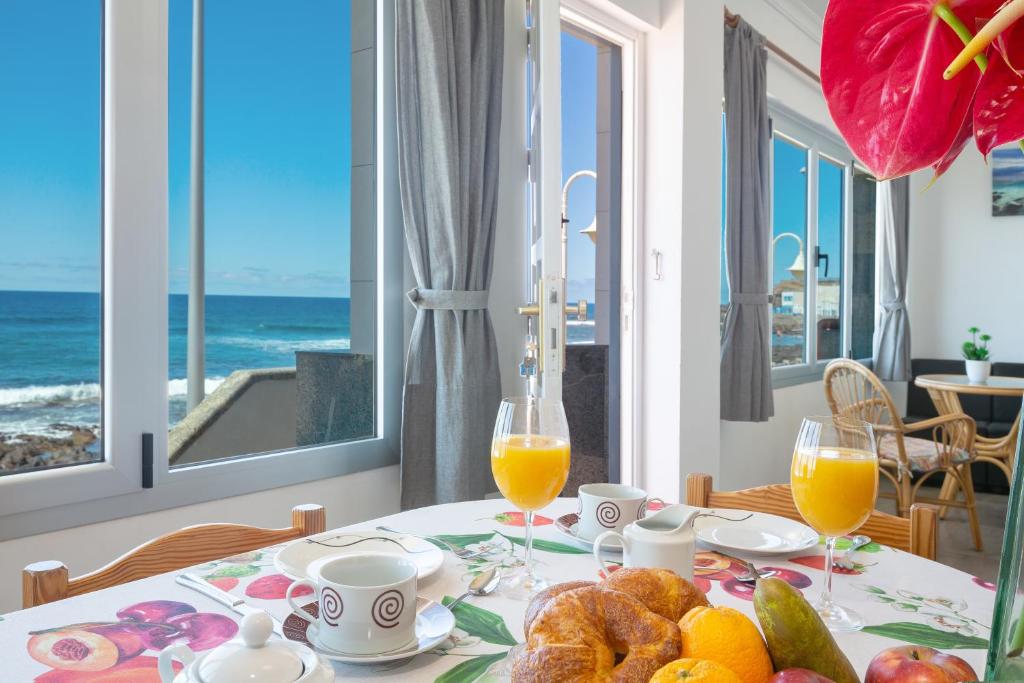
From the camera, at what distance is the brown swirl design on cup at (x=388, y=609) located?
2.35 ft

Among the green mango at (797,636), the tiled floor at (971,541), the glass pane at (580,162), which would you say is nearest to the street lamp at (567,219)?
the glass pane at (580,162)

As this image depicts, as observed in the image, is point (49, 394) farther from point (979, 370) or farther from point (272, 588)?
point (979, 370)

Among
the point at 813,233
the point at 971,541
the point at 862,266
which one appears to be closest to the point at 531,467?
the point at 971,541

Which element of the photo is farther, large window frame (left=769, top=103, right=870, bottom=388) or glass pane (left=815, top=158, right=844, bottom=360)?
glass pane (left=815, top=158, right=844, bottom=360)

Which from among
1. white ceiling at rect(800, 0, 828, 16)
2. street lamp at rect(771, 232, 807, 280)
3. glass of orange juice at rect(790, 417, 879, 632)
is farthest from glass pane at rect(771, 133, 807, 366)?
glass of orange juice at rect(790, 417, 879, 632)

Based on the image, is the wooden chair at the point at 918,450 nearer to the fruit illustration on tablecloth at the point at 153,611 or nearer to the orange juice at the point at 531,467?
the orange juice at the point at 531,467

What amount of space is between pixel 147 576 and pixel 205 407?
1.01 m

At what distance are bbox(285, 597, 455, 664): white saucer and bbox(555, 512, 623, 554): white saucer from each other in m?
0.29

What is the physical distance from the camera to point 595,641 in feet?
1.77

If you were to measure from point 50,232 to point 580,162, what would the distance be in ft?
9.34

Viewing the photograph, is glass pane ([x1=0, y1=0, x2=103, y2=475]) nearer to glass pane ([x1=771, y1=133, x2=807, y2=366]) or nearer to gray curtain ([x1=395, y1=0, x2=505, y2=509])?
gray curtain ([x1=395, y1=0, x2=505, y2=509])

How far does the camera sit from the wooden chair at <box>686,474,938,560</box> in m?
1.16

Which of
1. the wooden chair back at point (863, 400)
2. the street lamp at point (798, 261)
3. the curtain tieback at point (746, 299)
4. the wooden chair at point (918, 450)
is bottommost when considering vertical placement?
the wooden chair at point (918, 450)

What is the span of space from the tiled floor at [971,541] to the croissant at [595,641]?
3259 mm
